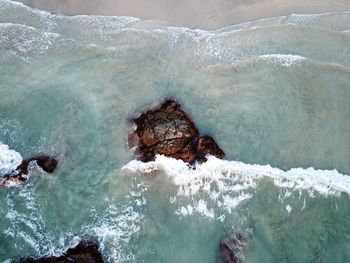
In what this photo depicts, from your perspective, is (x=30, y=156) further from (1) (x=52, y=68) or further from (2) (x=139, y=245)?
(2) (x=139, y=245)

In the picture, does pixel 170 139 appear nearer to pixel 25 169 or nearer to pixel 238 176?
pixel 238 176

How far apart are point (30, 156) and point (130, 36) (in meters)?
5.59

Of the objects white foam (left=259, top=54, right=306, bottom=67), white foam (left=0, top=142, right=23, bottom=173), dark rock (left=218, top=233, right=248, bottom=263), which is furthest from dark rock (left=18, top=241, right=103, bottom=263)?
white foam (left=259, top=54, right=306, bottom=67)

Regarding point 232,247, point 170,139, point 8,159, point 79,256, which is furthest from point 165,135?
point 8,159

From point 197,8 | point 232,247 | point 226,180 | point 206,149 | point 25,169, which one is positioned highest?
point 197,8

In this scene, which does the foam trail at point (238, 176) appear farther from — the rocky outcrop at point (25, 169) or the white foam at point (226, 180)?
the rocky outcrop at point (25, 169)

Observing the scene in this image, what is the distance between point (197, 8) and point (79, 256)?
9.80 meters

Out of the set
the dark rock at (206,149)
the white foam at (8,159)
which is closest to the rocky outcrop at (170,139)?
the dark rock at (206,149)

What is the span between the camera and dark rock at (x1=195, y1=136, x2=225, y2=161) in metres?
11.6

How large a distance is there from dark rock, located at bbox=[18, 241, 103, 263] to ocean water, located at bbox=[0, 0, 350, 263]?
23 cm

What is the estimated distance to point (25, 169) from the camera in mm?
11555

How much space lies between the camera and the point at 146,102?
12688 mm

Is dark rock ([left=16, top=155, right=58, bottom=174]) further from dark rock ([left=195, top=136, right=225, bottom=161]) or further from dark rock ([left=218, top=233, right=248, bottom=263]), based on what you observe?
dark rock ([left=218, top=233, right=248, bottom=263])

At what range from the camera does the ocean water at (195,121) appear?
35.3 feet
